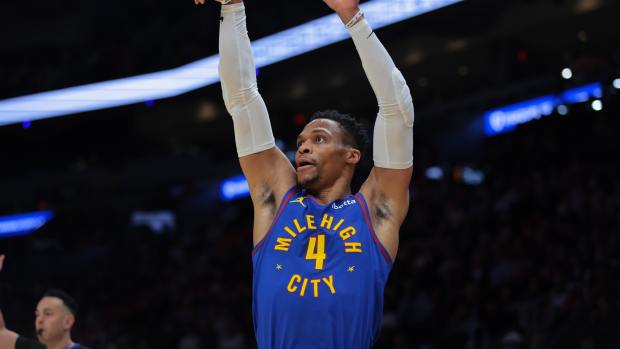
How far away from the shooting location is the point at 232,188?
20.3m

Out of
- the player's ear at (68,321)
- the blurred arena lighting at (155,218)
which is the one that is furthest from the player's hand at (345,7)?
the blurred arena lighting at (155,218)

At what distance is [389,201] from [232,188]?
54.5 feet

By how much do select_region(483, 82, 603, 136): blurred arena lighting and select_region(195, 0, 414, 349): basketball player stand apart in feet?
30.2

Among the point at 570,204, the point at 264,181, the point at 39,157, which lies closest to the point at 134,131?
the point at 39,157

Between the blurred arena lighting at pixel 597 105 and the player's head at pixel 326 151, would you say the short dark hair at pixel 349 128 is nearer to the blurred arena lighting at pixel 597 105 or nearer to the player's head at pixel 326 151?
the player's head at pixel 326 151

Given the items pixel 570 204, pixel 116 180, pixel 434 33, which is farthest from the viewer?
pixel 116 180

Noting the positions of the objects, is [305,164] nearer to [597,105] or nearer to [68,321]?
[68,321]

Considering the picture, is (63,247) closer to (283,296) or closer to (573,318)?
(573,318)

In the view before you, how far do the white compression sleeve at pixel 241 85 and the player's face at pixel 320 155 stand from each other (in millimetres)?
162

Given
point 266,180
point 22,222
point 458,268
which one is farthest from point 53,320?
point 22,222

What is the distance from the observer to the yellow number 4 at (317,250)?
359cm

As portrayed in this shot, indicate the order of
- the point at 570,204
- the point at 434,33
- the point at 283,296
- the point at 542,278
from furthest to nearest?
the point at 434,33, the point at 570,204, the point at 542,278, the point at 283,296

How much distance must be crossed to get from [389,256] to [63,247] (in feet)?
53.1

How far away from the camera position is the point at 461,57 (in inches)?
651
